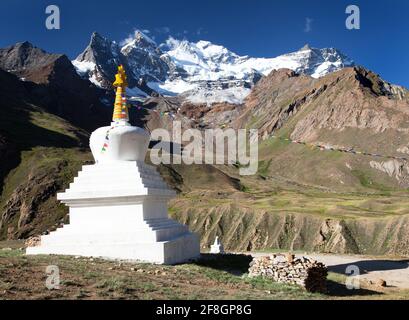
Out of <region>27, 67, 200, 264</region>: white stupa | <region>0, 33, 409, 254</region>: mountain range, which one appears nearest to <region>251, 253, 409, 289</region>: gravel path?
<region>27, 67, 200, 264</region>: white stupa

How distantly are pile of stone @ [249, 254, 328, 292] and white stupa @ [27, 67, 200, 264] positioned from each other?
12.5 ft

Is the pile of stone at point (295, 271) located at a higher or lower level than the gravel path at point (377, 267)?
higher

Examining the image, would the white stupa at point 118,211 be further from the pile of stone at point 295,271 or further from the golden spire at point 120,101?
the pile of stone at point 295,271

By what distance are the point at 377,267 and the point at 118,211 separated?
521 inches

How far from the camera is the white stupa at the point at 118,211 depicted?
1853cm

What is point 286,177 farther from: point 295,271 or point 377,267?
point 295,271

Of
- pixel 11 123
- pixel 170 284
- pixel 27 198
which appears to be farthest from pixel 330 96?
pixel 170 284

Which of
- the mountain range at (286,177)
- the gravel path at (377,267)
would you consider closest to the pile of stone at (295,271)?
the gravel path at (377,267)

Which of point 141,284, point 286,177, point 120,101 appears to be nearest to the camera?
point 141,284

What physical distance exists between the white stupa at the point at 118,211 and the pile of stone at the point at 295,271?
3.80 m

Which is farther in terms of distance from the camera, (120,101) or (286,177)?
(286,177)

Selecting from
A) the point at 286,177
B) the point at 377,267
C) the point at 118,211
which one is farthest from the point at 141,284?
the point at 286,177

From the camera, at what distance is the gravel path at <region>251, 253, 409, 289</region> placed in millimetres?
20047

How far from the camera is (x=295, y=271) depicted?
655 inches
